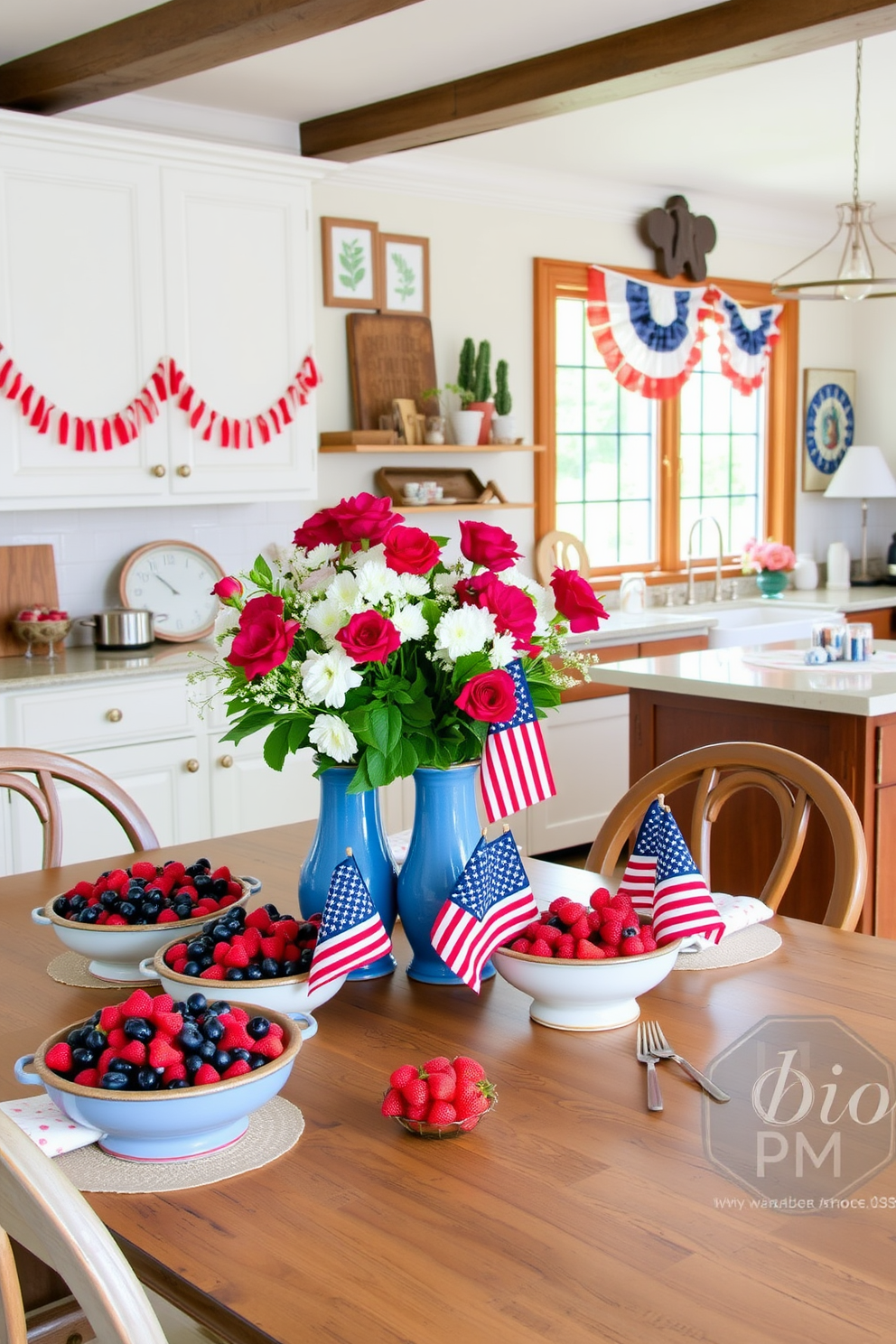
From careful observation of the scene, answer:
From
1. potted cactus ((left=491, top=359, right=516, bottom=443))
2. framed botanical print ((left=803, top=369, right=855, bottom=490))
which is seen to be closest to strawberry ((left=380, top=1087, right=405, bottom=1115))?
potted cactus ((left=491, top=359, right=516, bottom=443))

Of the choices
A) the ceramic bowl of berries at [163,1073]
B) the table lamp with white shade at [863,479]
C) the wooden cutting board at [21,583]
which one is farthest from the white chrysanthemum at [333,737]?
the table lamp with white shade at [863,479]

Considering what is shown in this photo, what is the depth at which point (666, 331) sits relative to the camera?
5.90 m

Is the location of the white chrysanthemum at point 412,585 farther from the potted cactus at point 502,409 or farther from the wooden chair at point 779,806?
the potted cactus at point 502,409

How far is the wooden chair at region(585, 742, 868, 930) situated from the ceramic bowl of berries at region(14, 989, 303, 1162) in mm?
844

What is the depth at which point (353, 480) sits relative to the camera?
490cm

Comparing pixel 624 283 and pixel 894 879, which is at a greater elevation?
pixel 624 283

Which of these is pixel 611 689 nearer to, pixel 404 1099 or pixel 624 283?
pixel 624 283

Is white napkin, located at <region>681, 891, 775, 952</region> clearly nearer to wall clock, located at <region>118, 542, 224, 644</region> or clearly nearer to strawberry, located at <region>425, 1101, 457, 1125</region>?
strawberry, located at <region>425, 1101, 457, 1125</region>

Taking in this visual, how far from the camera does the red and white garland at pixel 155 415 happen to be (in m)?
3.71

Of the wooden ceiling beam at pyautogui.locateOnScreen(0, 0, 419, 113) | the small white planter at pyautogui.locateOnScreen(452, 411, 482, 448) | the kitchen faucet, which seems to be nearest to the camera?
the wooden ceiling beam at pyautogui.locateOnScreen(0, 0, 419, 113)

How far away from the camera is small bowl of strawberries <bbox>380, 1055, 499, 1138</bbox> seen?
127 centimetres

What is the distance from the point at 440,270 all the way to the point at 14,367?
1.93m

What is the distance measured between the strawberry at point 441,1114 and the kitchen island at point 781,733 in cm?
209

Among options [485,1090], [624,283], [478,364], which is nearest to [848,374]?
[624,283]
